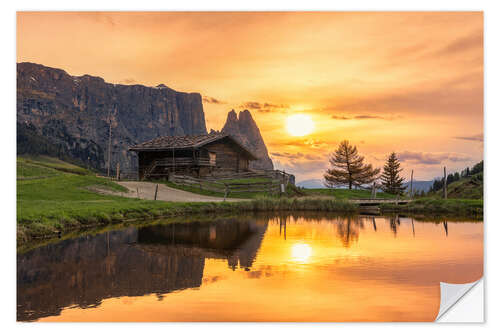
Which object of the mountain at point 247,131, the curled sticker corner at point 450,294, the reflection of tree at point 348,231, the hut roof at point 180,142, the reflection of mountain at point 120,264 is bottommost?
the reflection of tree at point 348,231

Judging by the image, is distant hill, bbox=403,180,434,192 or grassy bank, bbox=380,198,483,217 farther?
distant hill, bbox=403,180,434,192

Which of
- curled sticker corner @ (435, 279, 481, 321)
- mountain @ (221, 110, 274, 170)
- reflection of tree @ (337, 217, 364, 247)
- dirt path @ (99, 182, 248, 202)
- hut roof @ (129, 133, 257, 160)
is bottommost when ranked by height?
reflection of tree @ (337, 217, 364, 247)

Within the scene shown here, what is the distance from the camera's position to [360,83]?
1385 centimetres

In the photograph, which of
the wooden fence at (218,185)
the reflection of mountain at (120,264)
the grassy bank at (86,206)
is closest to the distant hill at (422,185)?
the grassy bank at (86,206)

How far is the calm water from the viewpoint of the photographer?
800cm

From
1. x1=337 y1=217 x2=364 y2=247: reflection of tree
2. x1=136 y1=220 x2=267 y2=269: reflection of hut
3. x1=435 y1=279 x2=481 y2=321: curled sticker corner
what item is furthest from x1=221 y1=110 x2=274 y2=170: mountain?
x1=435 y1=279 x2=481 y2=321: curled sticker corner

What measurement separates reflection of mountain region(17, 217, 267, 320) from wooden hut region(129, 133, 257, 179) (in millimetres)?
28698

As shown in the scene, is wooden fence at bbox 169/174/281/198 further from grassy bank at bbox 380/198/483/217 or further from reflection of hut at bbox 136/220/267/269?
reflection of hut at bbox 136/220/267/269

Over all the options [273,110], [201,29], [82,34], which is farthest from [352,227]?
[82,34]

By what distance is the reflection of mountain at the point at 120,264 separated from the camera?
9008 millimetres

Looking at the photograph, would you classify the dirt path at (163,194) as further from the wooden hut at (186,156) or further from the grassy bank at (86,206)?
the wooden hut at (186,156)

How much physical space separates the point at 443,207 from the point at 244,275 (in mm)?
23015

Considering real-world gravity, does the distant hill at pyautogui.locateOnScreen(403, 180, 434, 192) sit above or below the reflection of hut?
above

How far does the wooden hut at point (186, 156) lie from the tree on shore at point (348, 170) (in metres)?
14.5
